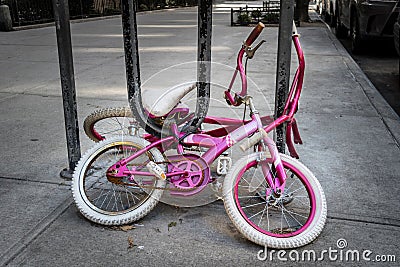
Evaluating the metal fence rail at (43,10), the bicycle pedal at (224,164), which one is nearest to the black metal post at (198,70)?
the bicycle pedal at (224,164)

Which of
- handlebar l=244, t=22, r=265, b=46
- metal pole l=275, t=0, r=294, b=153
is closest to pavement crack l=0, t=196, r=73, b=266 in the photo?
metal pole l=275, t=0, r=294, b=153

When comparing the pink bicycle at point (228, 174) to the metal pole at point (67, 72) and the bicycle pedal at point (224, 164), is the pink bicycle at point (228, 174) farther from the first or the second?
the metal pole at point (67, 72)

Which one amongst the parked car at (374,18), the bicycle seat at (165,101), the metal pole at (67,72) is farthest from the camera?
the parked car at (374,18)

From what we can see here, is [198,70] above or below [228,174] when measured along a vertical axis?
above

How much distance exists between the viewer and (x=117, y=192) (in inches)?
138

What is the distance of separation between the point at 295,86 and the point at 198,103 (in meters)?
0.68

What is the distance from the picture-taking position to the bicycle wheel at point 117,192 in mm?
3072

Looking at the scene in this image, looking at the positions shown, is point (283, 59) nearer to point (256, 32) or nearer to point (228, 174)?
point (256, 32)

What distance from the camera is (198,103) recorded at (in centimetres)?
333

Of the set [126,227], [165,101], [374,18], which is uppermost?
[374,18]

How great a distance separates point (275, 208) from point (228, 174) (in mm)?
547

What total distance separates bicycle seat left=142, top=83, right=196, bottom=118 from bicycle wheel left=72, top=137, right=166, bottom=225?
231 millimetres

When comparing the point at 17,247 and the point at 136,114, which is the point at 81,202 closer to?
the point at 17,247

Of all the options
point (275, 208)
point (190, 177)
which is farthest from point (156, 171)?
point (275, 208)
